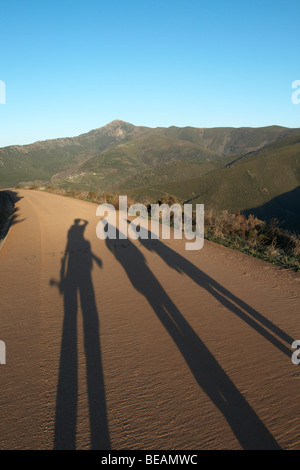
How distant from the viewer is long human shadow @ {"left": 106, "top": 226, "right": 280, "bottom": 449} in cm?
246

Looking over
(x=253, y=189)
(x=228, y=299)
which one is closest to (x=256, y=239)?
(x=228, y=299)

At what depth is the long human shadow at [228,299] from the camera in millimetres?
3941

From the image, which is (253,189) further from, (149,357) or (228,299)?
(149,357)

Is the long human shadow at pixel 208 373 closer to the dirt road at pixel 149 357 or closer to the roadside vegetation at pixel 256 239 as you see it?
the dirt road at pixel 149 357

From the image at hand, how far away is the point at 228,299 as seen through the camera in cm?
514

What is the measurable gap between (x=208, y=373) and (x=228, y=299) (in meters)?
2.13

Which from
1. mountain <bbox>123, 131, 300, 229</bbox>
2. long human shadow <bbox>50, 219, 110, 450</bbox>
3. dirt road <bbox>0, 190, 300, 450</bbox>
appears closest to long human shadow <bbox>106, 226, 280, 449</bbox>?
dirt road <bbox>0, 190, 300, 450</bbox>

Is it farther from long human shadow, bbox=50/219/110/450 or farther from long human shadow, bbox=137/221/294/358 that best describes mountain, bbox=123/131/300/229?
long human shadow, bbox=50/219/110/450

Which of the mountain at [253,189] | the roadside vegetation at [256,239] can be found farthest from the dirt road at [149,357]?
the mountain at [253,189]

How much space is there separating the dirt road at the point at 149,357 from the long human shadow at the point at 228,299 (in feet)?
0.09

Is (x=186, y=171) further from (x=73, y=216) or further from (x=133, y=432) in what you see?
(x=133, y=432)

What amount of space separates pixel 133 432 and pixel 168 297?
285 cm

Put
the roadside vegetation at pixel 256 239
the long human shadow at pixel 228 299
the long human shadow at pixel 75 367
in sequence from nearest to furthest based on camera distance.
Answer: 1. the long human shadow at pixel 75 367
2. the long human shadow at pixel 228 299
3. the roadside vegetation at pixel 256 239

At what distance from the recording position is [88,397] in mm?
2826
